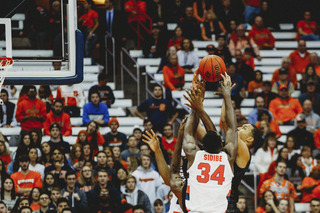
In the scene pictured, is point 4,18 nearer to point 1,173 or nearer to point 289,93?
point 1,173

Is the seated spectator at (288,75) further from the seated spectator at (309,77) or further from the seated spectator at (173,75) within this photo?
the seated spectator at (173,75)

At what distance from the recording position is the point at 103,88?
50.8ft

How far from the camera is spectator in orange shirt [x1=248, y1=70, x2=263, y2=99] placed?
16.7 meters

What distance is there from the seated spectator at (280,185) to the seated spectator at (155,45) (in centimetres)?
533

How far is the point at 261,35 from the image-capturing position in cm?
1895

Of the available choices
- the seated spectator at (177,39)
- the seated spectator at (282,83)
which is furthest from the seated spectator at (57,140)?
the seated spectator at (282,83)

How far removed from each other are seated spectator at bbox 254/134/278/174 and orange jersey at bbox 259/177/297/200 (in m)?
0.59

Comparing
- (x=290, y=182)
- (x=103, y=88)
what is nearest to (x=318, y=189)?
(x=290, y=182)

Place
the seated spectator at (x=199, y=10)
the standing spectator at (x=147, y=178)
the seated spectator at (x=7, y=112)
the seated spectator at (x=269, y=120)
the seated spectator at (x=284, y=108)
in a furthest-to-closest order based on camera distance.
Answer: the seated spectator at (x=199, y=10)
the seated spectator at (x=284, y=108)
the seated spectator at (x=269, y=120)
the seated spectator at (x=7, y=112)
the standing spectator at (x=147, y=178)

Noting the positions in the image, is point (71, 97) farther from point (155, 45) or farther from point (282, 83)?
point (282, 83)

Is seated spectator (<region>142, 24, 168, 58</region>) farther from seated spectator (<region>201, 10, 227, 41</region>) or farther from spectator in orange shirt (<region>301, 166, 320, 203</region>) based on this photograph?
spectator in orange shirt (<region>301, 166, 320, 203</region>)

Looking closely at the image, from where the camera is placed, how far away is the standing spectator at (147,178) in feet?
43.5

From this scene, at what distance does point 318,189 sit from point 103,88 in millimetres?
4975

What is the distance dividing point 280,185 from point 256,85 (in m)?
3.91
